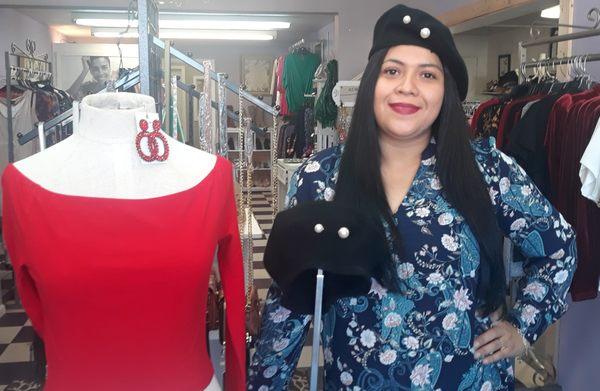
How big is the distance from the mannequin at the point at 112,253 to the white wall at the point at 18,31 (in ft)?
18.9

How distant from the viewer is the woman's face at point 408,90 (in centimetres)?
131

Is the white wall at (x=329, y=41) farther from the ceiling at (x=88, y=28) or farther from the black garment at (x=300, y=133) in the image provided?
the black garment at (x=300, y=133)

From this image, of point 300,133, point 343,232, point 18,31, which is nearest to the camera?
point 343,232

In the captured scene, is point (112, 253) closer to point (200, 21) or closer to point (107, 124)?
point (107, 124)

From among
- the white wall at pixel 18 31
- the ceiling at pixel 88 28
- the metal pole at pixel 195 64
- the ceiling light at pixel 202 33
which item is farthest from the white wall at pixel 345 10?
the metal pole at pixel 195 64

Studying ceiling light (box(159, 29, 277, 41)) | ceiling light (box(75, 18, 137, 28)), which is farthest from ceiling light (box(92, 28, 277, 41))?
ceiling light (box(75, 18, 137, 28))

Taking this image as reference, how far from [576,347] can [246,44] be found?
29.8 ft

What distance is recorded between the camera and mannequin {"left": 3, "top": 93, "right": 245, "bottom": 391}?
1050 mm

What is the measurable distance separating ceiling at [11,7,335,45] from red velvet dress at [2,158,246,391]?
5.87 m

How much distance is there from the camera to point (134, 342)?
1084mm

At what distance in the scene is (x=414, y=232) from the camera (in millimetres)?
1318

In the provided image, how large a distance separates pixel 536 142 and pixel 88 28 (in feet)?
26.4

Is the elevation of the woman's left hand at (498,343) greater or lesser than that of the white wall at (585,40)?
lesser

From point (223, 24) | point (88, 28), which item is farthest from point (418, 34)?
point (88, 28)
